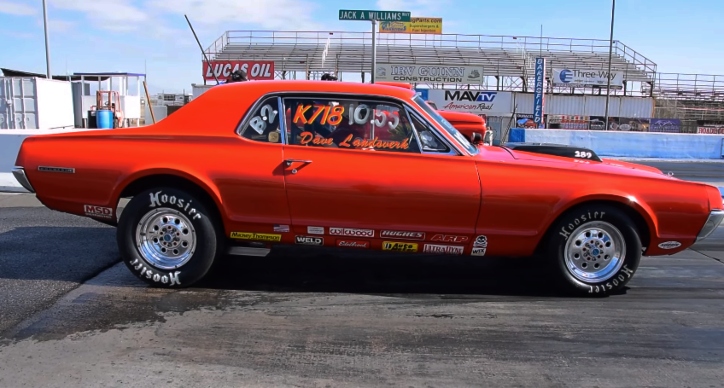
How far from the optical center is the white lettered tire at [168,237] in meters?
4.38

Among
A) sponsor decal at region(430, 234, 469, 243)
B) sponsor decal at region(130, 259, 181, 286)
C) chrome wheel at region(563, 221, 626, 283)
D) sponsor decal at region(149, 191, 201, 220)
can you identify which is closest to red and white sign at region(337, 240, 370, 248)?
sponsor decal at region(430, 234, 469, 243)

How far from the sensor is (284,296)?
441 centimetres

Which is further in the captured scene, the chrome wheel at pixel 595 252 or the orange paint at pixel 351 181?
the chrome wheel at pixel 595 252

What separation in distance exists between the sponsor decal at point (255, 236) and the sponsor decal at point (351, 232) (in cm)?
44

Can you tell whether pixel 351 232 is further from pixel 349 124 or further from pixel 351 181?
pixel 349 124

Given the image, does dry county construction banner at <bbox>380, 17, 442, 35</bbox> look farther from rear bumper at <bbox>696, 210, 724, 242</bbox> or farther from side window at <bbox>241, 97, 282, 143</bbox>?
rear bumper at <bbox>696, 210, 724, 242</bbox>

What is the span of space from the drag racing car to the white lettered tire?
0.01 m

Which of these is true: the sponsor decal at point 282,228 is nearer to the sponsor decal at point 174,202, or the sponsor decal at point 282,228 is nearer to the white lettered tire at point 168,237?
the white lettered tire at point 168,237

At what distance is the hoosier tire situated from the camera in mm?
4312

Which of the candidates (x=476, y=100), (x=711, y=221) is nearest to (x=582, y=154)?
(x=711, y=221)

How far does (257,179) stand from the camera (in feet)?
14.0

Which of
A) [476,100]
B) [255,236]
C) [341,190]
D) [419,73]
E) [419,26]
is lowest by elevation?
[255,236]

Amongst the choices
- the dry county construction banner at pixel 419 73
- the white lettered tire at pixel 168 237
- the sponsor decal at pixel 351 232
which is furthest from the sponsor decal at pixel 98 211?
the dry county construction banner at pixel 419 73

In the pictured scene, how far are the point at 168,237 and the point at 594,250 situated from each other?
3.32 meters
